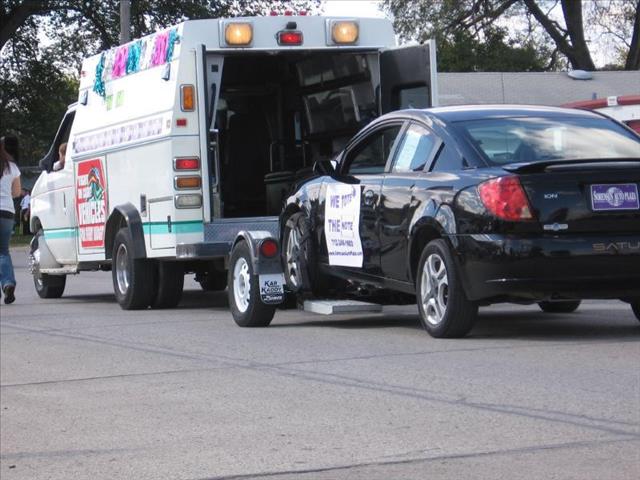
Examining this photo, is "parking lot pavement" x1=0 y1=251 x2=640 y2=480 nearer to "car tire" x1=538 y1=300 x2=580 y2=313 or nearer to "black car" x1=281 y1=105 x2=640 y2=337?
"car tire" x1=538 y1=300 x2=580 y2=313

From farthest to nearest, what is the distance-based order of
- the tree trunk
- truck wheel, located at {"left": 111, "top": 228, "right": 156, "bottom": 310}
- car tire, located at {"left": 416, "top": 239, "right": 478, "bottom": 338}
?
the tree trunk, truck wheel, located at {"left": 111, "top": 228, "right": 156, "bottom": 310}, car tire, located at {"left": 416, "top": 239, "right": 478, "bottom": 338}

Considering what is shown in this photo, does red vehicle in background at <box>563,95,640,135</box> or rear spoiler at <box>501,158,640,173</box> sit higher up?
red vehicle in background at <box>563,95,640,135</box>

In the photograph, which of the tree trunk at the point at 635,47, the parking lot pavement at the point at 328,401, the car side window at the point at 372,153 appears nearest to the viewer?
the parking lot pavement at the point at 328,401

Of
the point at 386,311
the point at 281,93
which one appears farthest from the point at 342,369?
the point at 281,93

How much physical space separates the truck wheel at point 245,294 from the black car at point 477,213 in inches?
14.4

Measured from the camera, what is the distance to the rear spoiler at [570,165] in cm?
931

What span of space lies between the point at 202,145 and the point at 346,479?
7469 mm

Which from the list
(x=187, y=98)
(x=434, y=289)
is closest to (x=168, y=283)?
(x=187, y=98)

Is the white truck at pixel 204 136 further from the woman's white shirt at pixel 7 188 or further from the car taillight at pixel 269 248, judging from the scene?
the woman's white shirt at pixel 7 188

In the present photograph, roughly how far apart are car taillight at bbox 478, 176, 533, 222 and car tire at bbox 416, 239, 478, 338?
534 mm

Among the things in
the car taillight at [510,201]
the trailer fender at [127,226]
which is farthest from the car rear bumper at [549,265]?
the trailer fender at [127,226]

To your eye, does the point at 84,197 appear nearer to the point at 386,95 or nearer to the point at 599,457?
the point at 386,95

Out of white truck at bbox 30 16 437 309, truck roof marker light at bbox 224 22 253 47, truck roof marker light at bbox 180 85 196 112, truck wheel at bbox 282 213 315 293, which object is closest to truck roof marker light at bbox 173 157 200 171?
white truck at bbox 30 16 437 309

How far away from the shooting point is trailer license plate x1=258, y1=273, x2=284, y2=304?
37.3ft
